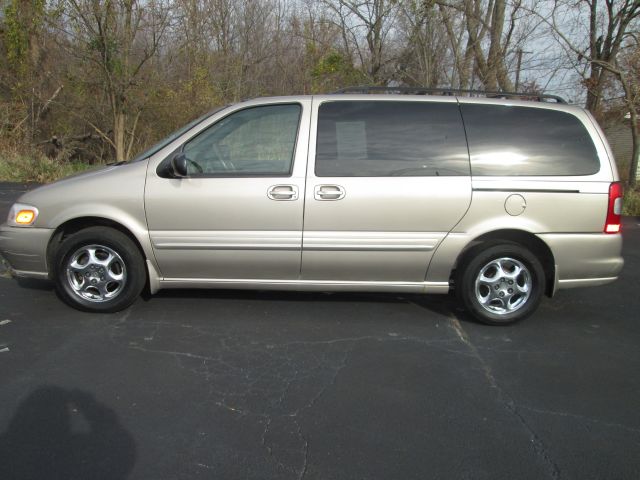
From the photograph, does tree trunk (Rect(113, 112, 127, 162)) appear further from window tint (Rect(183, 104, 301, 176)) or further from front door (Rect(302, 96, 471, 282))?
front door (Rect(302, 96, 471, 282))

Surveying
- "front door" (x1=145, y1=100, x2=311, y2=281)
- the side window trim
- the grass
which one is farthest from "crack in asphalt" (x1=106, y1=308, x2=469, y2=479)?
the grass

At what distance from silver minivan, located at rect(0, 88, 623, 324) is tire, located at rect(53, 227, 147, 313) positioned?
0.01m

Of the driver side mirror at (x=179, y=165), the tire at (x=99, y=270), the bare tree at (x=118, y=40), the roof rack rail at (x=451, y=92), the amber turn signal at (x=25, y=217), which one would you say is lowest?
the tire at (x=99, y=270)

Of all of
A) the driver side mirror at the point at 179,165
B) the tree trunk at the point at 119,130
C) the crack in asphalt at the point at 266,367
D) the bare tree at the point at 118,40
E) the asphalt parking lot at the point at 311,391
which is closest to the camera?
the asphalt parking lot at the point at 311,391

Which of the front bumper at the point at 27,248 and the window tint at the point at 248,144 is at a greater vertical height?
the window tint at the point at 248,144

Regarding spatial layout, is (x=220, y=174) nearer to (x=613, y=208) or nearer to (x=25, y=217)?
(x=25, y=217)

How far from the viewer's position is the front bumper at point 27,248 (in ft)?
14.0

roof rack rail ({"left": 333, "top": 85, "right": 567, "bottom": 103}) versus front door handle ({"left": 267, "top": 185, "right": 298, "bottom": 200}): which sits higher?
roof rack rail ({"left": 333, "top": 85, "right": 567, "bottom": 103})

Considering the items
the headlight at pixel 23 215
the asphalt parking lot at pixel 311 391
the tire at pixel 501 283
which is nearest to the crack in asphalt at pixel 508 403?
the asphalt parking lot at pixel 311 391

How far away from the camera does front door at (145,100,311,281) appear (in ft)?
13.6

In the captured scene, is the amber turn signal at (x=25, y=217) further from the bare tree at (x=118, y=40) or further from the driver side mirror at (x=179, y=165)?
the bare tree at (x=118, y=40)

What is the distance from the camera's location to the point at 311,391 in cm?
320

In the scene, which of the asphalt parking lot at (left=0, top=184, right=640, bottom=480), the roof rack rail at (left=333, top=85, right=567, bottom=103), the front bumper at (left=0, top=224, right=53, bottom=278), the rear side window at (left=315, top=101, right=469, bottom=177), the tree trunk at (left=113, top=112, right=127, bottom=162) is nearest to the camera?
the asphalt parking lot at (left=0, top=184, right=640, bottom=480)

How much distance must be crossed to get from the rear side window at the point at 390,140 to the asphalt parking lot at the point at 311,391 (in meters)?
1.27
